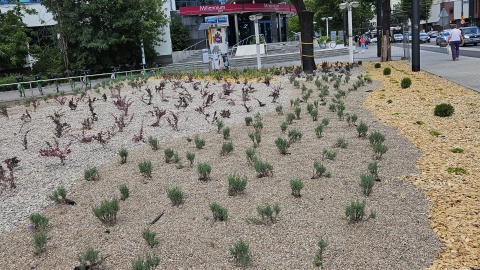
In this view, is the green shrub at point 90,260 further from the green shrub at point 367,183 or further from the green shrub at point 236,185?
the green shrub at point 367,183

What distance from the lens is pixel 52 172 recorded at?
21.0 feet

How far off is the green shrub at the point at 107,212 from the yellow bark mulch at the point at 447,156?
9.18 ft

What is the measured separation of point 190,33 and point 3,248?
42.7 metres

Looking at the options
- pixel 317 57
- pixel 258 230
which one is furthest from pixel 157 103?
pixel 317 57

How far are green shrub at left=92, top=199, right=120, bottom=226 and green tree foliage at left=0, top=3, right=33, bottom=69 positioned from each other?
29.8 meters

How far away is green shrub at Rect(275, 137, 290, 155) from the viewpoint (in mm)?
6297

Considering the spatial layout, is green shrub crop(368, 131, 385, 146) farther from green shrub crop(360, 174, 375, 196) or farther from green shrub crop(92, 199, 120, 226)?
green shrub crop(92, 199, 120, 226)

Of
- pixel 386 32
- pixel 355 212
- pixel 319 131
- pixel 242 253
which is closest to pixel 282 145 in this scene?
pixel 319 131

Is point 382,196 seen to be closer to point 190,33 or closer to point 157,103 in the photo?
point 157,103

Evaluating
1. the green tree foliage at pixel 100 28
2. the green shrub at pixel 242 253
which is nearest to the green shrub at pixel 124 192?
the green shrub at pixel 242 253

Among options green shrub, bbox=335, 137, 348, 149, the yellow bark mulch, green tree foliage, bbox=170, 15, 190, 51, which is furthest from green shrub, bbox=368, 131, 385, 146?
green tree foliage, bbox=170, 15, 190, 51

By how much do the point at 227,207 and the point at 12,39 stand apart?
101 ft

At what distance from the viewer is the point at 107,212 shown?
4.30m

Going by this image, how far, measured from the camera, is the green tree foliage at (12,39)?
3036cm
